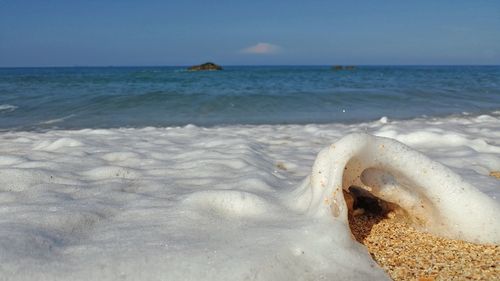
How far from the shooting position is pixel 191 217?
2.02m

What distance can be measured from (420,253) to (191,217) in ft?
3.42

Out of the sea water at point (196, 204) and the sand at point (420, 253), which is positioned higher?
the sea water at point (196, 204)

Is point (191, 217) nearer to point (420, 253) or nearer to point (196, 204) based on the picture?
point (196, 204)

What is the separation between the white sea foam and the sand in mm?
74

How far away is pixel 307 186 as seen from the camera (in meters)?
2.17

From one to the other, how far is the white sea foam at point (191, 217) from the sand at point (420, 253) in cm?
7

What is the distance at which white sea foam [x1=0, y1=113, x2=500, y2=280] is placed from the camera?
1542 millimetres

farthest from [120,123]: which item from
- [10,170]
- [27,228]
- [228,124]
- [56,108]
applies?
[27,228]

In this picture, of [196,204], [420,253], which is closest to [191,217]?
[196,204]

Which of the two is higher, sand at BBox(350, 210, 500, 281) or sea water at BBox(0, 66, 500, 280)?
sea water at BBox(0, 66, 500, 280)

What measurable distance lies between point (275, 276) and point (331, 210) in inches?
16.7

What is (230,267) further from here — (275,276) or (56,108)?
(56,108)

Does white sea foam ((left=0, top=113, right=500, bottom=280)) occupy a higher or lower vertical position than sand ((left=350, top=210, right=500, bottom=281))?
higher

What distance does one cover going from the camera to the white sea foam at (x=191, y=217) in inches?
60.7
